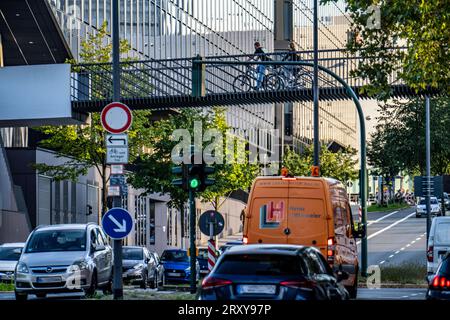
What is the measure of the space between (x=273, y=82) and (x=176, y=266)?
772 centimetres

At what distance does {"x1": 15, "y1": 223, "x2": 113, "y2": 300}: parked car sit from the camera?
27.1 meters

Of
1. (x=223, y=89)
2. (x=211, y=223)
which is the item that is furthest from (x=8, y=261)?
(x=223, y=89)

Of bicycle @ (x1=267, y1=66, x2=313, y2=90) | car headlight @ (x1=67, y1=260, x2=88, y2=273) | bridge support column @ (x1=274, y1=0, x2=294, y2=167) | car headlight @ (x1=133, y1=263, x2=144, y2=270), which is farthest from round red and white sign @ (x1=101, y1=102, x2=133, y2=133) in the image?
bridge support column @ (x1=274, y1=0, x2=294, y2=167)

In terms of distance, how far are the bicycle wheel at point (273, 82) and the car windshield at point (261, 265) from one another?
2938 cm

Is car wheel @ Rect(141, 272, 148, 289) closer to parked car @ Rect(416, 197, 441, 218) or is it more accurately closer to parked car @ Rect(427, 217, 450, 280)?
parked car @ Rect(427, 217, 450, 280)

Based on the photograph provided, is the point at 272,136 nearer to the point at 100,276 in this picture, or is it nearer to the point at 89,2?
the point at 89,2

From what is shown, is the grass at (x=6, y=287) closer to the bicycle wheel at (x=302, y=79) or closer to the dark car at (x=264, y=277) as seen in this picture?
the bicycle wheel at (x=302, y=79)

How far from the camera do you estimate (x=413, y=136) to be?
84.5 metres

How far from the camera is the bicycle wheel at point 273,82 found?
151ft

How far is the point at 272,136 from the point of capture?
3957 inches

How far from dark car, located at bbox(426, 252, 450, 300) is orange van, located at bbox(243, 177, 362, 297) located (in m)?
6.51

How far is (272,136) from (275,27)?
12700mm

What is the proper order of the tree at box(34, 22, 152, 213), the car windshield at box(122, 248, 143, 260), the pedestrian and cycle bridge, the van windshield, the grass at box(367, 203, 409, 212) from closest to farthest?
1. the van windshield
2. the car windshield at box(122, 248, 143, 260)
3. the pedestrian and cycle bridge
4. the tree at box(34, 22, 152, 213)
5. the grass at box(367, 203, 409, 212)

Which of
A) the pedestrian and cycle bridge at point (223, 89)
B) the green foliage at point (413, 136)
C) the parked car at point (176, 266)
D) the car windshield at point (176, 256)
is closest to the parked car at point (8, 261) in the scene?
the pedestrian and cycle bridge at point (223, 89)
